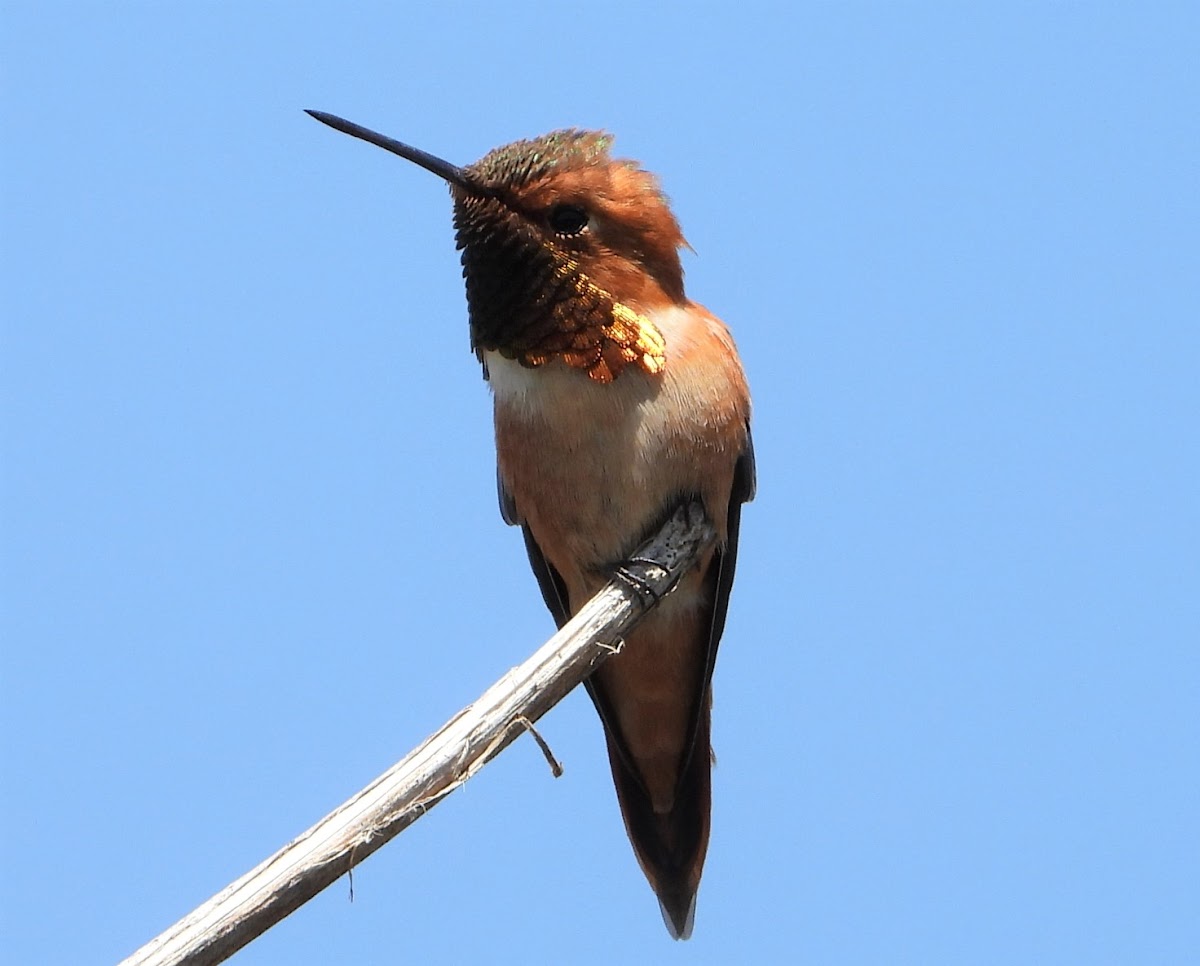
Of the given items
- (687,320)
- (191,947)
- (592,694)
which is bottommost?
(191,947)

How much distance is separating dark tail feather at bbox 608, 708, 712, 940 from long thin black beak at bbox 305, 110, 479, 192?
7.33ft

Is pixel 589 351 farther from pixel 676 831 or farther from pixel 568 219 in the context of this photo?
pixel 676 831

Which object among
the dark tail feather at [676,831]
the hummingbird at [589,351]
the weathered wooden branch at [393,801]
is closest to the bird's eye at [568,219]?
the hummingbird at [589,351]

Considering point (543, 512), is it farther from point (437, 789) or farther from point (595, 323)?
point (437, 789)

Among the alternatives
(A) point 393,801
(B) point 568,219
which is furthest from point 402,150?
(A) point 393,801

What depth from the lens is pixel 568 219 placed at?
16.5ft

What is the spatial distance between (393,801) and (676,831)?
2.19 metres

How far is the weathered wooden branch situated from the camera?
11.9 ft

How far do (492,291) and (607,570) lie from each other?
3.29 ft

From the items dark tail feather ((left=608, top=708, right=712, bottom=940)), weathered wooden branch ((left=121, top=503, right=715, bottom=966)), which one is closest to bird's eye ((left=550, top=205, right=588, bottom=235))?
weathered wooden branch ((left=121, top=503, right=715, bottom=966))

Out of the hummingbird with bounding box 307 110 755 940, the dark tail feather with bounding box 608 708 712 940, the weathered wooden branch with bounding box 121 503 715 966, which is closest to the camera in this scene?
the weathered wooden branch with bounding box 121 503 715 966

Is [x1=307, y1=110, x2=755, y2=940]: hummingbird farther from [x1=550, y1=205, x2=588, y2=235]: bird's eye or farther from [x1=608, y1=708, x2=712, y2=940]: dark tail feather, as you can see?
[x1=608, y1=708, x2=712, y2=940]: dark tail feather

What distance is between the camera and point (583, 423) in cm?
495

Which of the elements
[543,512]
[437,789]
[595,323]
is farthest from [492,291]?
[437,789]
